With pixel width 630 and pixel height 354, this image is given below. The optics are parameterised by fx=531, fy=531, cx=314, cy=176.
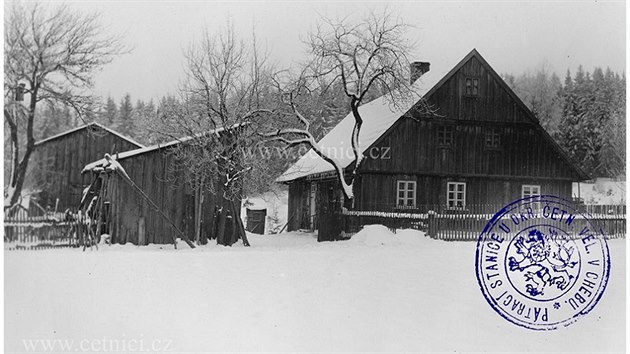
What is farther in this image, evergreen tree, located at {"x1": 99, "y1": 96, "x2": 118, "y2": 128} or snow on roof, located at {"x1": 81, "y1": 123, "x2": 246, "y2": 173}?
snow on roof, located at {"x1": 81, "y1": 123, "x2": 246, "y2": 173}

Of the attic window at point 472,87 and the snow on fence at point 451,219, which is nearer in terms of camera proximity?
the snow on fence at point 451,219

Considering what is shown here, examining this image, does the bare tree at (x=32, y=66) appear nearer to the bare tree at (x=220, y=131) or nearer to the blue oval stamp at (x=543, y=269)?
the bare tree at (x=220, y=131)

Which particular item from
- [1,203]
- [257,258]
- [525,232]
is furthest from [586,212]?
[1,203]

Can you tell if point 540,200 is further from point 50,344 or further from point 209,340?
point 50,344

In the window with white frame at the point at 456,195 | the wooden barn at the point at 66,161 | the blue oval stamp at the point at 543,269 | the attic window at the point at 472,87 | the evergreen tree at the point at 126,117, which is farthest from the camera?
the attic window at the point at 472,87

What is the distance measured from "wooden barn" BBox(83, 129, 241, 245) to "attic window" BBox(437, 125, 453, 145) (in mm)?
5882

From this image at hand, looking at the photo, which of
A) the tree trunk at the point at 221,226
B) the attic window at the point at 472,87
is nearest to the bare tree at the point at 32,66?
the tree trunk at the point at 221,226

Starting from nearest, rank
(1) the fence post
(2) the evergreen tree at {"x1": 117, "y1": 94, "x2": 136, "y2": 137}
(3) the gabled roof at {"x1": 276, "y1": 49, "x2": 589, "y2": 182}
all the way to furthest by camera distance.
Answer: (2) the evergreen tree at {"x1": 117, "y1": 94, "x2": 136, "y2": 137}, (1) the fence post, (3) the gabled roof at {"x1": 276, "y1": 49, "x2": 589, "y2": 182}

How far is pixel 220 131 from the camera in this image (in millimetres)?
12797

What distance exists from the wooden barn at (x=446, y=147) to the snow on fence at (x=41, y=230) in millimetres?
7849

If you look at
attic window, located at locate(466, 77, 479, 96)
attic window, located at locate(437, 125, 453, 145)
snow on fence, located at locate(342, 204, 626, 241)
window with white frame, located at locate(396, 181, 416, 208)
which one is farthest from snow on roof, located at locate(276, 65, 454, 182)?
snow on fence, located at locate(342, 204, 626, 241)

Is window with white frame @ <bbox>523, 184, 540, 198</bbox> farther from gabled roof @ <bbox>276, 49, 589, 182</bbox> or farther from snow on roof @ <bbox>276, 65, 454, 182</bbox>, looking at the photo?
snow on roof @ <bbox>276, 65, 454, 182</bbox>

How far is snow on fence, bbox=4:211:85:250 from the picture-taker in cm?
730

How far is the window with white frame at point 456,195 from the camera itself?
12.5 metres
